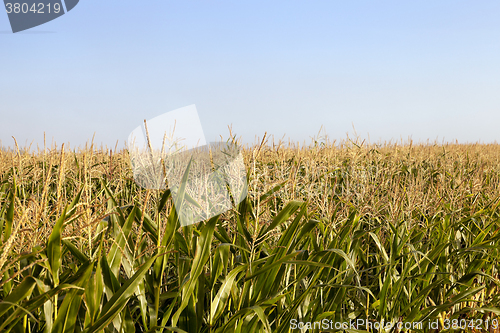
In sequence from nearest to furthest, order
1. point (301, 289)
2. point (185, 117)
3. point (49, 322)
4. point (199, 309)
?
point (49, 322)
point (199, 309)
point (185, 117)
point (301, 289)

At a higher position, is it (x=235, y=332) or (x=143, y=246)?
(x=143, y=246)

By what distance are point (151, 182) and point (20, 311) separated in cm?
84

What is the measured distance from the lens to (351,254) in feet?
6.62

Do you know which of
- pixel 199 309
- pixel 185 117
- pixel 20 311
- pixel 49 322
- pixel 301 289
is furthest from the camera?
pixel 301 289

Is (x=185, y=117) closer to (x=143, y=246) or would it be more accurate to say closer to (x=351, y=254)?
(x=143, y=246)

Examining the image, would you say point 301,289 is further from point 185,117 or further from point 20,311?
point 20,311

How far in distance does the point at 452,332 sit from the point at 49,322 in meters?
2.41

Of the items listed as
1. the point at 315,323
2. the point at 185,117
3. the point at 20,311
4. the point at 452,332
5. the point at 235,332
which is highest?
the point at 185,117

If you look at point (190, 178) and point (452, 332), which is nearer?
point (190, 178)

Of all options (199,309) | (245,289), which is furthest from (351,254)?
(199,309)

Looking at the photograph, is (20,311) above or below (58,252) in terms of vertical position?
below

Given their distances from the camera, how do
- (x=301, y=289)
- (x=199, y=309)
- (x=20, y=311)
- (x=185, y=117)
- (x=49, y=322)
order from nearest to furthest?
1. (x=20, y=311)
2. (x=49, y=322)
3. (x=199, y=309)
4. (x=185, y=117)
5. (x=301, y=289)

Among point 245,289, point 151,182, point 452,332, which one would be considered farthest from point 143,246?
point 452,332

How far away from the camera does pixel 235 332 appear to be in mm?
1461
